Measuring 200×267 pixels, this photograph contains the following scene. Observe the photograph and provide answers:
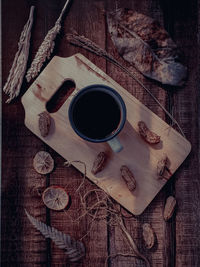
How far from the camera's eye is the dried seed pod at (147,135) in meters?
0.99

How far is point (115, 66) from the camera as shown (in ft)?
3.37

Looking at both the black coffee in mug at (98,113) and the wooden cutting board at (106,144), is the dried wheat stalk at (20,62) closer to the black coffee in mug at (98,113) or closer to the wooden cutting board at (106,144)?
the wooden cutting board at (106,144)

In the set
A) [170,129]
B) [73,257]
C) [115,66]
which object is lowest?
[73,257]

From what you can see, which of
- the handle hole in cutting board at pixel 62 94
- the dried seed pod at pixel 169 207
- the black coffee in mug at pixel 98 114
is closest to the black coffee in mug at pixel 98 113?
the black coffee in mug at pixel 98 114

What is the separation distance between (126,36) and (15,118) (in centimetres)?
37

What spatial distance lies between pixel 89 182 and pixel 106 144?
11 centimetres

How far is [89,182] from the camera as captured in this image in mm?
1028

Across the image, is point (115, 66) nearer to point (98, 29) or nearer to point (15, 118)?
point (98, 29)

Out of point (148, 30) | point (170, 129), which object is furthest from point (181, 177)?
point (148, 30)

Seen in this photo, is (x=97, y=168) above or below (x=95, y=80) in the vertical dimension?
below

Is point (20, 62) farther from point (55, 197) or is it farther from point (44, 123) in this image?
point (55, 197)

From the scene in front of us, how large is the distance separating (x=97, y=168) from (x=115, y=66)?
0.28 metres

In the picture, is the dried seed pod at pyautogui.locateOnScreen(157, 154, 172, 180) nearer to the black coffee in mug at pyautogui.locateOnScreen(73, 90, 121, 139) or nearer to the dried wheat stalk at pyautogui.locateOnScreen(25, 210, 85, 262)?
the black coffee in mug at pyautogui.locateOnScreen(73, 90, 121, 139)

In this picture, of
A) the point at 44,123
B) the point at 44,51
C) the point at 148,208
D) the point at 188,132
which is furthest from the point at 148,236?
the point at 44,51
